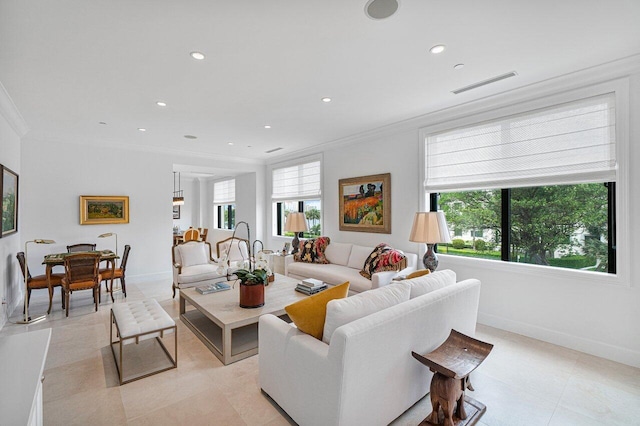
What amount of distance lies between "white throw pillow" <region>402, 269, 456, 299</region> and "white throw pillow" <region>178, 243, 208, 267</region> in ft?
12.7

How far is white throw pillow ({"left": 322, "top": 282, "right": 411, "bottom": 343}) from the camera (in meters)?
1.80

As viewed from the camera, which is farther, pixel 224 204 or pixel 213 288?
pixel 224 204

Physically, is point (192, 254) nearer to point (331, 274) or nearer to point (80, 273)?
point (80, 273)

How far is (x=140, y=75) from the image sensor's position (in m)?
2.87

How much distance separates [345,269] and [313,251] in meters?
0.83

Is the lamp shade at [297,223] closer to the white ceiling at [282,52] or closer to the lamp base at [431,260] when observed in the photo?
the white ceiling at [282,52]

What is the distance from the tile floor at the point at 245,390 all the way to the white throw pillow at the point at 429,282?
81 cm

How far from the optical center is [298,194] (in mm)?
6668

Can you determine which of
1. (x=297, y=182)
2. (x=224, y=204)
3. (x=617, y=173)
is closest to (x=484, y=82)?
(x=617, y=173)

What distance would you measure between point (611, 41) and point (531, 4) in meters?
1.06

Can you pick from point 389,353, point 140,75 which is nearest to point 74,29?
point 140,75

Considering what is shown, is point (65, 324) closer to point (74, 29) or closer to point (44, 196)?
point (44, 196)

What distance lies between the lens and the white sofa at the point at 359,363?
1.60 m

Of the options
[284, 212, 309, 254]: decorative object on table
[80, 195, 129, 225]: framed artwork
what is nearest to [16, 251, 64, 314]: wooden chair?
[80, 195, 129, 225]: framed artwork
